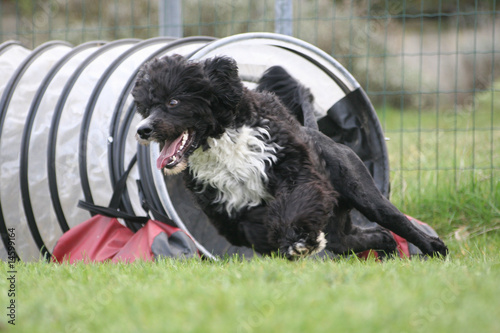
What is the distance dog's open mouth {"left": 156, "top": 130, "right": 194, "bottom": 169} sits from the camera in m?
3.27

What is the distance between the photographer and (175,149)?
3.30 m

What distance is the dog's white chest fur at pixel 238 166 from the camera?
3.31 meters

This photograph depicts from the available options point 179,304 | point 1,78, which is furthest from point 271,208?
point 1,78

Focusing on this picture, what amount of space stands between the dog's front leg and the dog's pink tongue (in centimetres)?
58

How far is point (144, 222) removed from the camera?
4027mm

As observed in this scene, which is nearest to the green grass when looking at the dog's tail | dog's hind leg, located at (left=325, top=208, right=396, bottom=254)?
dog's hind leg, located at (left=325, top=208, right=396, bottom=254)

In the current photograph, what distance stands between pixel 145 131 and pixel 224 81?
0.53 metres

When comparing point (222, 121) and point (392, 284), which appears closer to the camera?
point (392, 284)

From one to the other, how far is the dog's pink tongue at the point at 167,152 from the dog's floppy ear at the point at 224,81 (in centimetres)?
31

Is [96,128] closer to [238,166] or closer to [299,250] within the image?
[238,166]

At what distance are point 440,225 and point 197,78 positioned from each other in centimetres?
269

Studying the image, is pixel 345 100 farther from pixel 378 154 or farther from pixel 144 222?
pixel 144 222

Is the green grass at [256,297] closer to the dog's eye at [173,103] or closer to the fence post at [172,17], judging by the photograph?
the dog's eye at [173,103]

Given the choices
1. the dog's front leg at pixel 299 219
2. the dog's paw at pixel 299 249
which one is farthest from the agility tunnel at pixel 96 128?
the dog's paw at pixel 299 249
